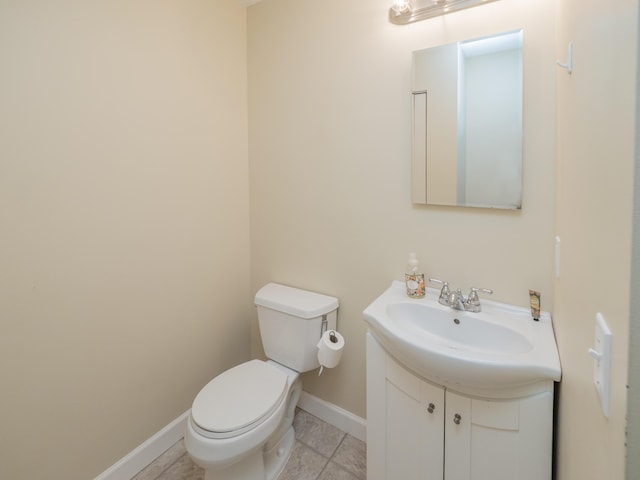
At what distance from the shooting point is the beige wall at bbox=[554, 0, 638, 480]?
0.40 metres

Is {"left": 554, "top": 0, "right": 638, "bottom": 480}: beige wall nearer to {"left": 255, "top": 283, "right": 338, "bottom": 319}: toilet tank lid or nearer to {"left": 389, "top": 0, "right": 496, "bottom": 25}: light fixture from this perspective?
{"left": 389, "top": 0, "right": 496, "bottom": 25}: light fixture

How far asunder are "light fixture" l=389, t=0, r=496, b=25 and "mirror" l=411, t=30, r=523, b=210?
14cm

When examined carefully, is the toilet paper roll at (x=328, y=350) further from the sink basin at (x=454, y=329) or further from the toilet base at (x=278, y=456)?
the toilet base at (x=278, y=456)

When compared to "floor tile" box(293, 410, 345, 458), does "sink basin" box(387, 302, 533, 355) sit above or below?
above

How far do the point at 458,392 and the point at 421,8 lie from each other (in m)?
1.48

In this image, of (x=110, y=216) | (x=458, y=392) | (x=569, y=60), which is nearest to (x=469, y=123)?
(x=569, y=60)

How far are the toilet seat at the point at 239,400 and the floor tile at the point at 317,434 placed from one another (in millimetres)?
476

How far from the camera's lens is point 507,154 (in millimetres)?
1206

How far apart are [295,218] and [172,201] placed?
0.64m

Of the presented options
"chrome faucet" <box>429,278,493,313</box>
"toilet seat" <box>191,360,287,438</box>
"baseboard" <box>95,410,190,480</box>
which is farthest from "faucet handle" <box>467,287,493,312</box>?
"baseboard" <box>95,410,190,480</box>

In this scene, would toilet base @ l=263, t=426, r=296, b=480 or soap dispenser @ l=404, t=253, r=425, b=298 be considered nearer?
soap dispenser @ l=404, t=253, r=425, b=298

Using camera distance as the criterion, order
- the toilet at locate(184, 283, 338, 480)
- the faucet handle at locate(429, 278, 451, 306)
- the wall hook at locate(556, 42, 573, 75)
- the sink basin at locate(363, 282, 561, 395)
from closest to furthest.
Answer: the wall hook at locate(556, 42, 573, 75)
the sink basin at locate(363, 282, 561, 395)
the toilet at locate(184, 283, 338, 480)
the faucet handle at locate(429, 278, 451, 306)

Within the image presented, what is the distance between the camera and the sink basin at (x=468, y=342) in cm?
94

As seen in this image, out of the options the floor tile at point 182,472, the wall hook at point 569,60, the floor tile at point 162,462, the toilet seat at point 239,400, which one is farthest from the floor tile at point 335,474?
the wall hook at point 569,60
